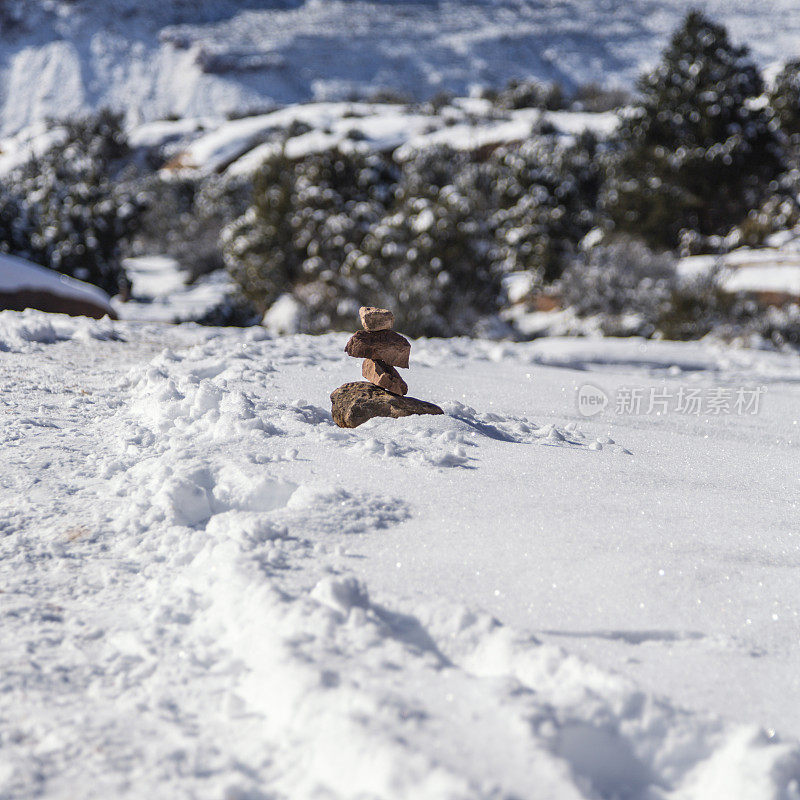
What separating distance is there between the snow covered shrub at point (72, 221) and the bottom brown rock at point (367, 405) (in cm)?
1191

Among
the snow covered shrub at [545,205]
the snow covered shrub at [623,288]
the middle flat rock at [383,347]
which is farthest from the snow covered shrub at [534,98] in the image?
the middle flat rock at [383,347]

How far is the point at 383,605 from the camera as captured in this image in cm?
135

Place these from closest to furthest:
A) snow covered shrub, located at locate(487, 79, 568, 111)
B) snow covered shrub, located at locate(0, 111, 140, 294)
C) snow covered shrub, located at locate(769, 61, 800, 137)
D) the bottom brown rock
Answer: the bottom brown rock
snow covered shrub, located at locate(0, 111, 140, 294)
snow covered shrub, located at locate(769, 61, 800, 137)
snow covered shrub, located at locate(487, 79, 568, 111)

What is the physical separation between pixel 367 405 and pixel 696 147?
13700 mm

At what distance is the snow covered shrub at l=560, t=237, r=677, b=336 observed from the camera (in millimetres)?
9641

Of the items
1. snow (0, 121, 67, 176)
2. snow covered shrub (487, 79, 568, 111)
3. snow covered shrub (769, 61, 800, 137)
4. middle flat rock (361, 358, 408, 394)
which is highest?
snow covered shrub (487, 79, 568, 111)

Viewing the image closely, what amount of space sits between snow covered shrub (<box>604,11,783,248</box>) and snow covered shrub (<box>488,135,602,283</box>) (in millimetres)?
916

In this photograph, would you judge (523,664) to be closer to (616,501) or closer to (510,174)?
(616,501)

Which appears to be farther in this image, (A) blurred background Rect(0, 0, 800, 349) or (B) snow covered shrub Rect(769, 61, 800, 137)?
(B) snow covered shrub Rect(769, 61, 800, 137)

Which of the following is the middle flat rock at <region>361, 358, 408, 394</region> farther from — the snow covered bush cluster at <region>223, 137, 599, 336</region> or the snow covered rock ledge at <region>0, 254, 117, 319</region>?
the snow covered bush cluster at <region>223, 137, 599, 336</region>

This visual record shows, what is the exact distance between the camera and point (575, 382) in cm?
392

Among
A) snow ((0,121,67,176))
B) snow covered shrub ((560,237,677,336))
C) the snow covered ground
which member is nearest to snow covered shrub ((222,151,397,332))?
snow covered shrub ((560,237,677,336))

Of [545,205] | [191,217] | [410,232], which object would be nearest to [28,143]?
[191,217]

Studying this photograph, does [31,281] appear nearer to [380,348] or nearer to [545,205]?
[380,348]
